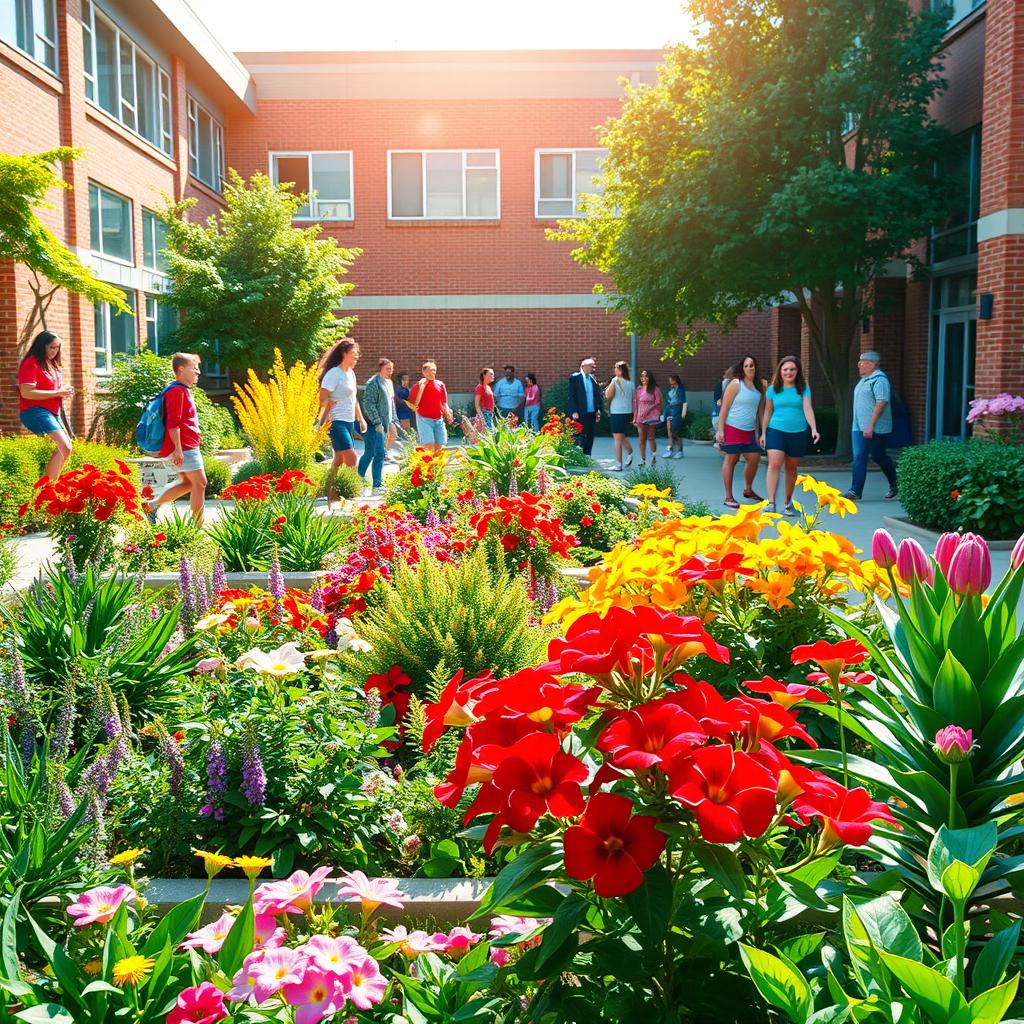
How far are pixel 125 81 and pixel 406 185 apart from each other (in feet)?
32.7

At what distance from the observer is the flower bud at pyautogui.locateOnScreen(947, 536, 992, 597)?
7.17 feet

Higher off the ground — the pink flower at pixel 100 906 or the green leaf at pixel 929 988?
the green leaf at pixel 929 988

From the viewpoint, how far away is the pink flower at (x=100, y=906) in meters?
2.18

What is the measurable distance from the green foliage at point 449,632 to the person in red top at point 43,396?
7842mm

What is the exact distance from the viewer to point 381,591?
5.09 meters

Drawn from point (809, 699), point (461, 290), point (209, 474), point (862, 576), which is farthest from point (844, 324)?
point (809, 699)

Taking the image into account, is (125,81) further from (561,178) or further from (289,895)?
(289,895)

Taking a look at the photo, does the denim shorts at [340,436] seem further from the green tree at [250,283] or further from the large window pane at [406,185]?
the large window pane at [406,185]

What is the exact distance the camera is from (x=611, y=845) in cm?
158

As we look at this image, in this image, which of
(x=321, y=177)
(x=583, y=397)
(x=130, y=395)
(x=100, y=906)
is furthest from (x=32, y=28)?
(x=100, y=906)

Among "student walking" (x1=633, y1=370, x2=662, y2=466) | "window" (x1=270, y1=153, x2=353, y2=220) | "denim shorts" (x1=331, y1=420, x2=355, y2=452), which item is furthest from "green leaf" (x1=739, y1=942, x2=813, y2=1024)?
"window" (x1=270, y1=153, x2=353, y2=220)

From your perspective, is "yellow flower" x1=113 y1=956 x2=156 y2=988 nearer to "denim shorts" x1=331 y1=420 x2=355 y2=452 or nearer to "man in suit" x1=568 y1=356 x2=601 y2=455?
"denim shorts" x1=331 y1=420 x2=355 y2=452

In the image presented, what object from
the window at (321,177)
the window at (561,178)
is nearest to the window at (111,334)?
the window at (321,177)

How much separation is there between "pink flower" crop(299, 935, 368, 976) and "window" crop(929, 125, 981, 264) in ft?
57.0
